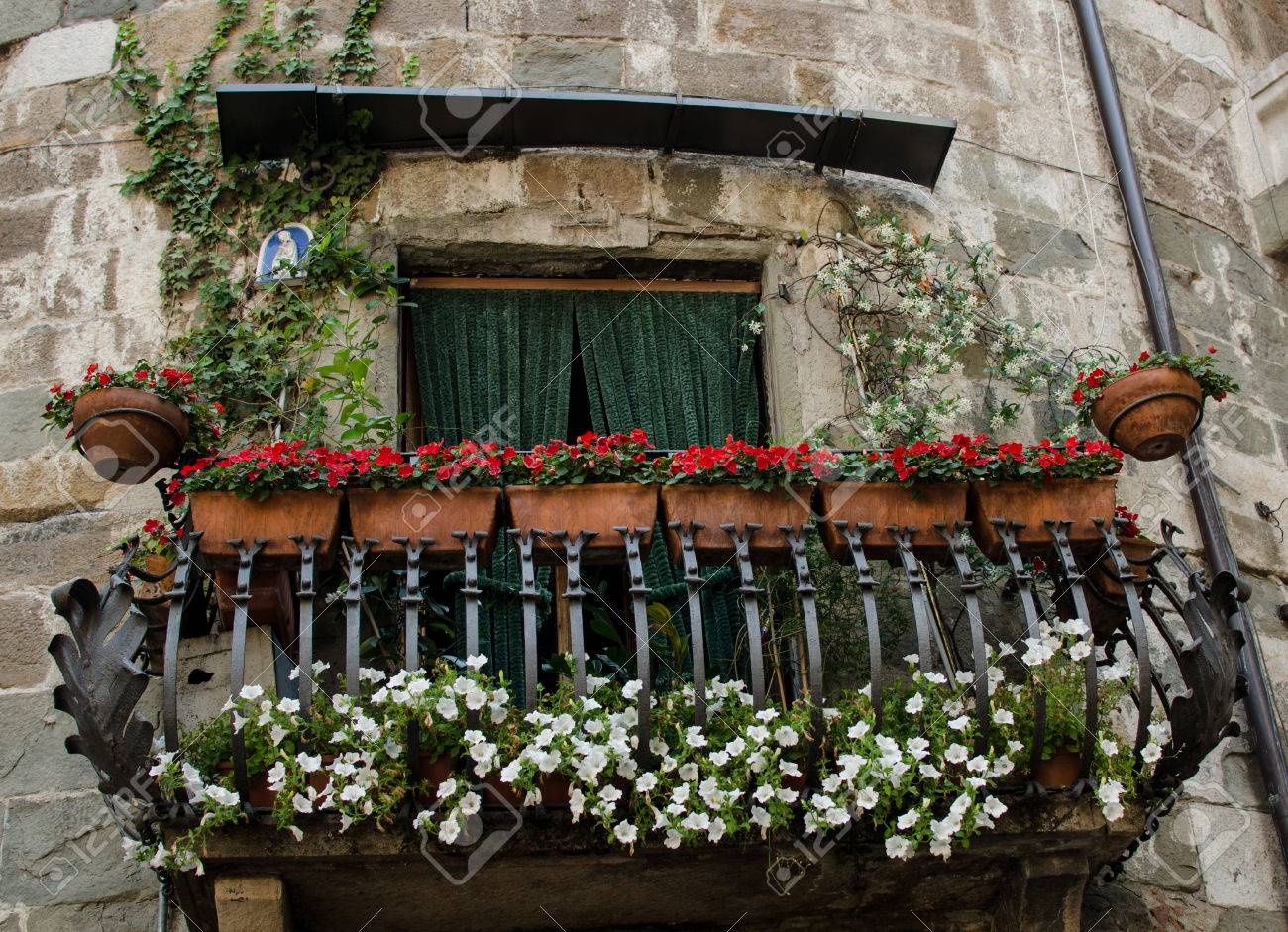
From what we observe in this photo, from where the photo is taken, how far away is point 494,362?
19.1 ft

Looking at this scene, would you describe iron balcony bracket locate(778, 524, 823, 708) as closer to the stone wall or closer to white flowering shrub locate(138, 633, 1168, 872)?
white flowering shrub locate(138, 633, 1168, 872)

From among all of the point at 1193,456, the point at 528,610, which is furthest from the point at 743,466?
the point at 1193,456

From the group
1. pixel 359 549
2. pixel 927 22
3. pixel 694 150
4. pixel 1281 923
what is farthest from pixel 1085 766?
pixel 927 22

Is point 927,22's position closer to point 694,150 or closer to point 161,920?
point 694,150

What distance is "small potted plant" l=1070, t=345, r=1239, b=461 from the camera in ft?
16.4

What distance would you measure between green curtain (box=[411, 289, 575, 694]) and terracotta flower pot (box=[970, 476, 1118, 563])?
1.68 metres

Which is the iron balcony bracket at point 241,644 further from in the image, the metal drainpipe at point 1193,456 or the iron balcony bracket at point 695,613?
the metal drainpipe at point 1193,456

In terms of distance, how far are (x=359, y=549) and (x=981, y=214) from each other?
308 centimetres

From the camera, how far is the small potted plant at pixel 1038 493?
4.63m

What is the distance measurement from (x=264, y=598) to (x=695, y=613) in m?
1.31

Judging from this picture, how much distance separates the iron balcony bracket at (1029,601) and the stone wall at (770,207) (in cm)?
93

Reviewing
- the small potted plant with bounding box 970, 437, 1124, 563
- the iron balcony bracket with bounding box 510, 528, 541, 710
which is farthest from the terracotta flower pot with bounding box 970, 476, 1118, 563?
the iron balcony bracket with bounding box 510, 528, 541, 710

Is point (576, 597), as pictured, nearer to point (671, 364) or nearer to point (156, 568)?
point (156, 568)

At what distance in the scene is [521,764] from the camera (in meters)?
4.04
